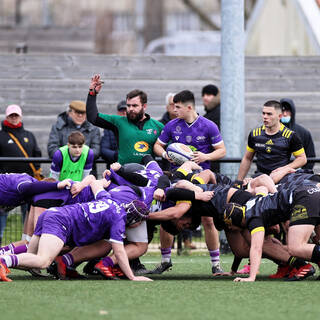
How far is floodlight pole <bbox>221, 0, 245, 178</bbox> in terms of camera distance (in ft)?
43.7

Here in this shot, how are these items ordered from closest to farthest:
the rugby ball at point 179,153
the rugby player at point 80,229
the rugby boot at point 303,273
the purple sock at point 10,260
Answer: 1. the purple sock at point 10,260
2. the rugby player at point 80,229
3. the rugby boot at point 303,273
4. the rugby ball at point 179,153

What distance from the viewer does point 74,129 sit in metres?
12.8

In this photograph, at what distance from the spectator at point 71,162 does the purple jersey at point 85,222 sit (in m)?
1.50

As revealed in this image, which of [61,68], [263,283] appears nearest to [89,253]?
[263,283]

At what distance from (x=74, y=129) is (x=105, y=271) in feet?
12.0

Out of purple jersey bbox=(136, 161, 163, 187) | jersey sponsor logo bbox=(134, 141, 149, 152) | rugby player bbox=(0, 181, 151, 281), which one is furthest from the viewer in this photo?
jersey sponsor logo bbox=(134, 141, 149, 152)

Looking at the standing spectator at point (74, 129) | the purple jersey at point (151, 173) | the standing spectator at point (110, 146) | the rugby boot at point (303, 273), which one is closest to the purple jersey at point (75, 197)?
the purple jersey at point (151, 173)

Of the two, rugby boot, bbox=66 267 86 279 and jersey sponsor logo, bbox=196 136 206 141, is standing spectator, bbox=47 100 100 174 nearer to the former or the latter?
jersey sponsor logo, bbox=196 136 206 141

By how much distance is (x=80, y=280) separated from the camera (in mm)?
9445

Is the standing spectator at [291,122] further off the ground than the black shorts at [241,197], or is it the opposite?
the standing spectator at [291,122]

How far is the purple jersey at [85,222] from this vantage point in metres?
9.26

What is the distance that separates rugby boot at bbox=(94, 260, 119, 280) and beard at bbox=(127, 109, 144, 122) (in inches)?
84.1

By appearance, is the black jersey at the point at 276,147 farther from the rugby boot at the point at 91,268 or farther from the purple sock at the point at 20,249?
the purple sock at the point at 20,249

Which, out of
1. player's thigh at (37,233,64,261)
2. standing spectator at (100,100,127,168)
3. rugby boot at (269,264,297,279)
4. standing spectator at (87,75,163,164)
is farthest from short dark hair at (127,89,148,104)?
rugby boot at (269,264,297,279)
